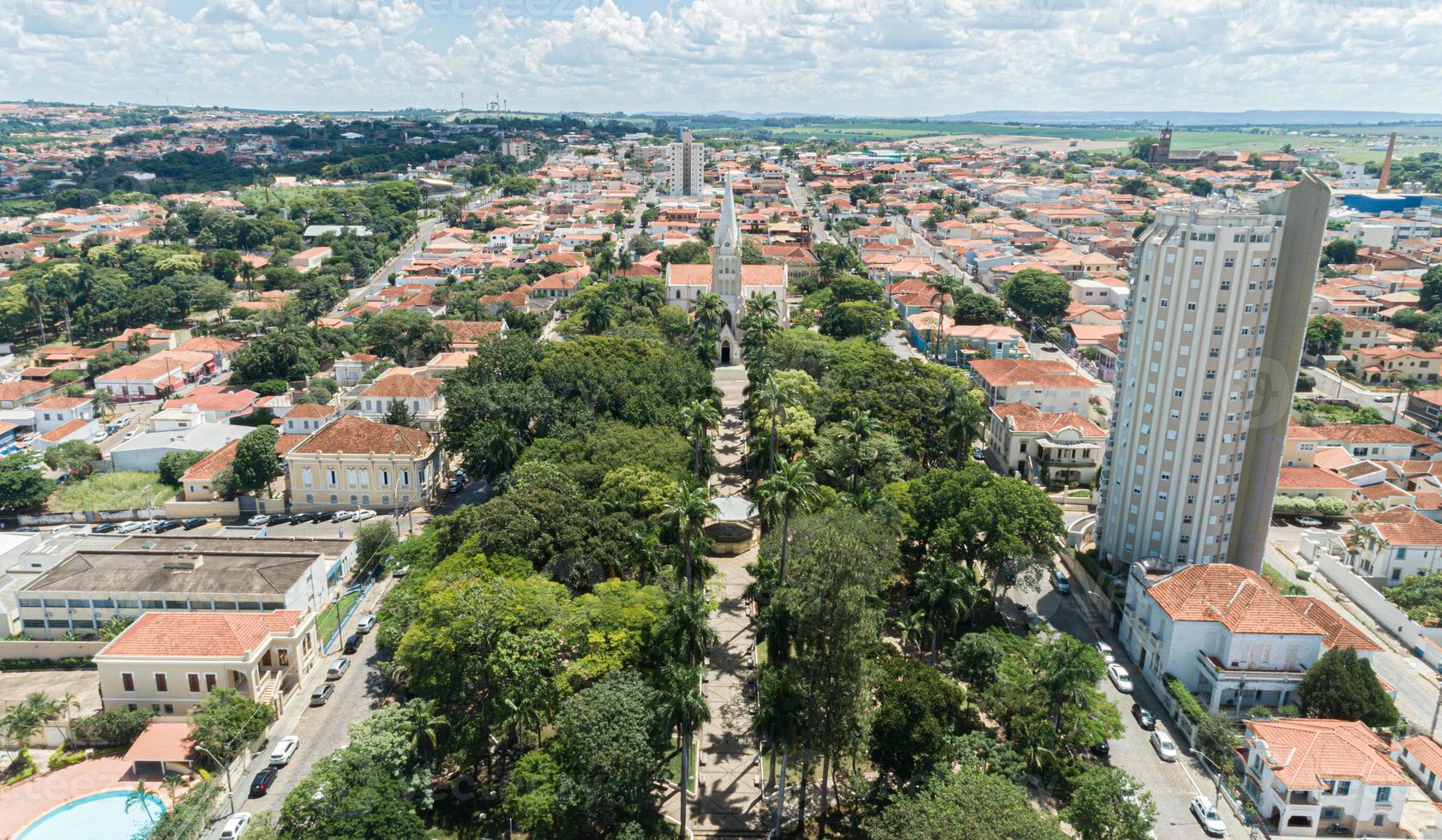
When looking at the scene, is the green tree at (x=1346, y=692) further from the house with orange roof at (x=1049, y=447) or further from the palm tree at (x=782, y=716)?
the house with orange roof at (x=1049, y=447)

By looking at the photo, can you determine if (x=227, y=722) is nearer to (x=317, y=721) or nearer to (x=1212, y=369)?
(x=317, y=721)

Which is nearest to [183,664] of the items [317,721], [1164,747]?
[317,721]

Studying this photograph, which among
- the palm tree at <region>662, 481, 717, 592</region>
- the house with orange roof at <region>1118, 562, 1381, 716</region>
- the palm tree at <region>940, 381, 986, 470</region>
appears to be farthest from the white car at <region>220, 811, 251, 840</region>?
the palm tree at <region>940, 381, 986, 470</region>

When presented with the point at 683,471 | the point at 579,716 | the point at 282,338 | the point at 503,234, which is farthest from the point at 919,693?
the point at 503,234

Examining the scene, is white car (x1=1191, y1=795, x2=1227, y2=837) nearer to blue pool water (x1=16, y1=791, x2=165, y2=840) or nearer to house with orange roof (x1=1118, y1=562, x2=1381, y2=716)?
house with orange roof (x1=1118, y1=562, x2=1381, y2=716)

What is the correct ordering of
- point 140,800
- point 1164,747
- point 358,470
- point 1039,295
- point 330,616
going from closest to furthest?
point 140,800 → point 1164,747 → point 330,616 → point 358,470 → point 1039,295

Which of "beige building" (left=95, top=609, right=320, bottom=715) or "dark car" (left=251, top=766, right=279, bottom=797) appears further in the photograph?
"beige building" (left=95, top=609, right=320, bottom=715)
